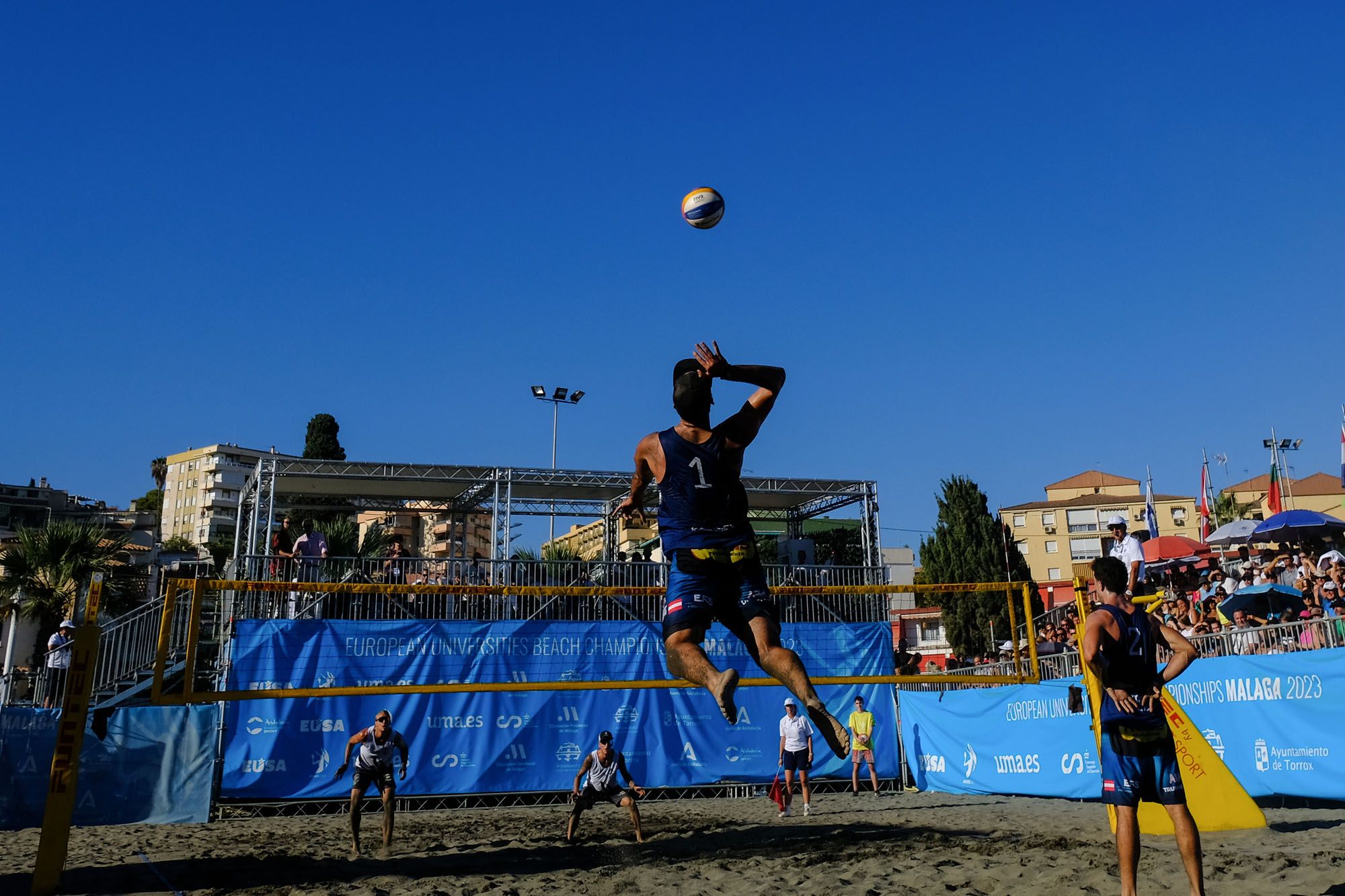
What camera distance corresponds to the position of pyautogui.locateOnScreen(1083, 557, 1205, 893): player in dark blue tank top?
555 cm

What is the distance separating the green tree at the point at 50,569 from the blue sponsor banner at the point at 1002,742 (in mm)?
19905

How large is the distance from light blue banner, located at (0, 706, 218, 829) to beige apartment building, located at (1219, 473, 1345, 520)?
60935 millimetres

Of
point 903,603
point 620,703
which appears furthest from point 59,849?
point 903,603

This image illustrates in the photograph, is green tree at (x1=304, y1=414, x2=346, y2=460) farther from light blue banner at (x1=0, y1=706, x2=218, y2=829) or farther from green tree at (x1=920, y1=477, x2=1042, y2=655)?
light blue banner at (x1=0, y1=706, x2=218, y2=829)

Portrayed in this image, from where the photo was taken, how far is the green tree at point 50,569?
25.1 meters

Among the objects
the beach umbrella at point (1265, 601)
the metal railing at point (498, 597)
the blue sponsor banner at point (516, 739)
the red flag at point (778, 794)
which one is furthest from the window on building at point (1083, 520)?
the red flag at point (778, 794)

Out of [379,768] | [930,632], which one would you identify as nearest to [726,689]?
[379,768]

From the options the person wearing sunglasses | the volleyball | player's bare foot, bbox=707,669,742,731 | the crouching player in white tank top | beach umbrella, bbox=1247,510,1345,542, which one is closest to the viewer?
player's bare foot, bbox=707,669,742,731

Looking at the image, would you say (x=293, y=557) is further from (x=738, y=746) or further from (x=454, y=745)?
(x=738, y=746)

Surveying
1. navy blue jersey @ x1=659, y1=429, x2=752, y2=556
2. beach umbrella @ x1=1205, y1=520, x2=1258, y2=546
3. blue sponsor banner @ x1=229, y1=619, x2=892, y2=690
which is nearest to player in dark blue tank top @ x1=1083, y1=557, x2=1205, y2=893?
navy blue jersey @ x1=659, y1=429, x2=752, y2=556

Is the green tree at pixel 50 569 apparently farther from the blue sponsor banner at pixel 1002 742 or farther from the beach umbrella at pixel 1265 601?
the beach umbrella at pixel 1265 601

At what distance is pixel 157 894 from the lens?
287 inches

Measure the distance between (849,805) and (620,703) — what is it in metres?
3.69

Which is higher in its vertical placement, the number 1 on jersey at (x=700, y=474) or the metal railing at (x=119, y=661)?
the number 1 on jersey at (x=700, y=474)
